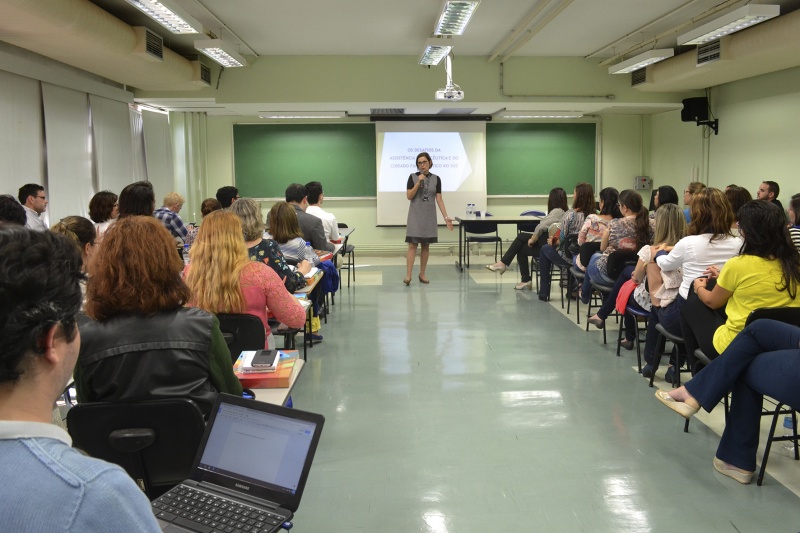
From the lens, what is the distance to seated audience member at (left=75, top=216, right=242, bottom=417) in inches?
78.5

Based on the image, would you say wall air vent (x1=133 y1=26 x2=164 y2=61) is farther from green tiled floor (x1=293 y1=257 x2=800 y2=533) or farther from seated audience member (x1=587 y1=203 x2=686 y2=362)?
seated audience member (x1=587 y1=203 x2=686 y2=362)

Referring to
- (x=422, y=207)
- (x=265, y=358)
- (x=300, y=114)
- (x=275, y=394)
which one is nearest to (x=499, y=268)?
(x=422, y=207)

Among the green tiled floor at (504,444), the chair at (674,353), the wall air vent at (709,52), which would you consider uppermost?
the wall air vent at (709,52)

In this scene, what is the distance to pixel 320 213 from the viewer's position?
6.78 metres

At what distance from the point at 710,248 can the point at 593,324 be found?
227 centimetres

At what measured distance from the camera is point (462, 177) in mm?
11336

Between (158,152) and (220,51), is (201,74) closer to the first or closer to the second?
(220,51)

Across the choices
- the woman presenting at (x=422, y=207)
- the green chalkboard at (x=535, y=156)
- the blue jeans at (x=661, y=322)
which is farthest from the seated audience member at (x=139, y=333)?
the green chalkboard at (x=535, y=156)

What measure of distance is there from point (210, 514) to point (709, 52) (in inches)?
293

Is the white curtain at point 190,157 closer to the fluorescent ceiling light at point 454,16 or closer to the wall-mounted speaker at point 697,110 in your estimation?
the fluorescent ceiling light at point 454,16

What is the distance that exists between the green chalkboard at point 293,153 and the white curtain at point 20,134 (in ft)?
15.4

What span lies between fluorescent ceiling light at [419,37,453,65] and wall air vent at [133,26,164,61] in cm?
278

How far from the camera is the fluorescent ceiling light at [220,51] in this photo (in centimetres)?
693

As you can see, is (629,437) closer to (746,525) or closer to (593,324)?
(746,525)
